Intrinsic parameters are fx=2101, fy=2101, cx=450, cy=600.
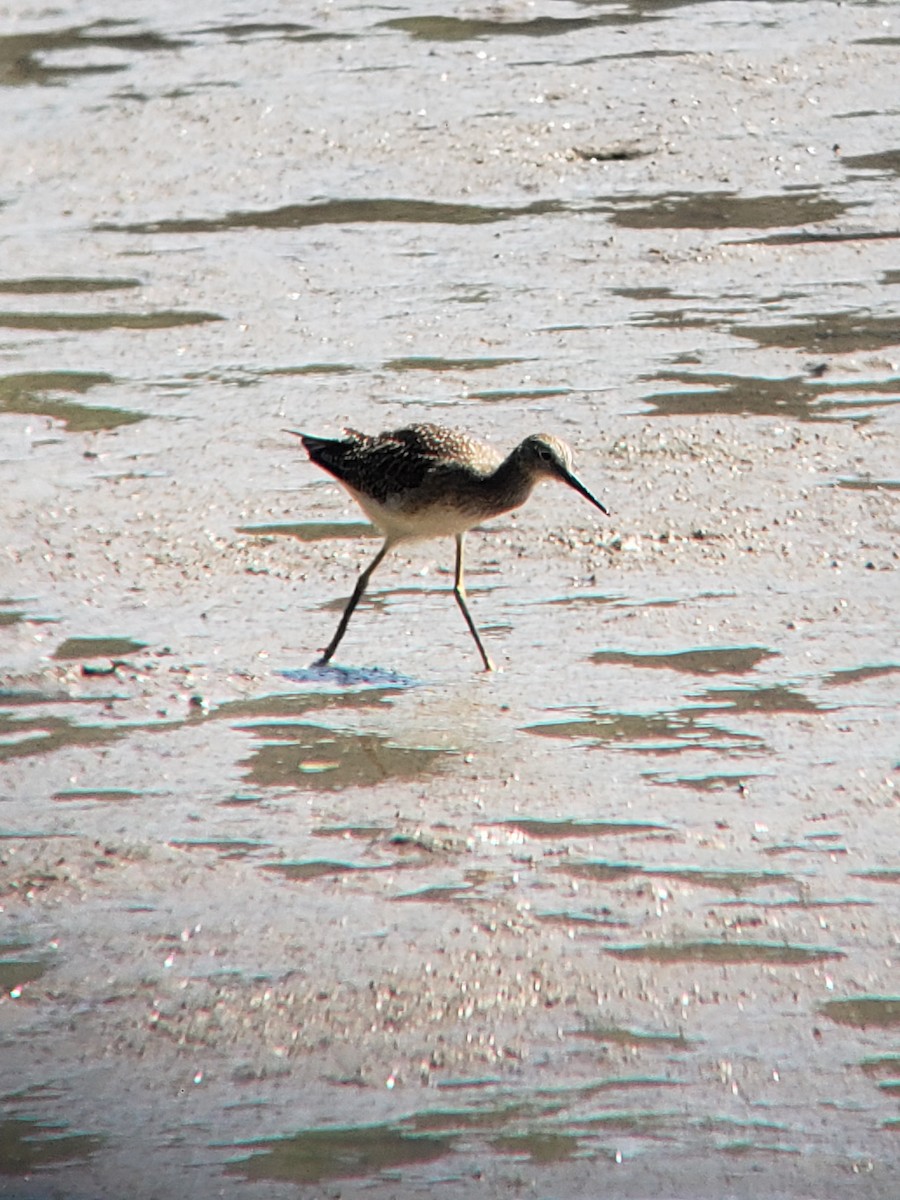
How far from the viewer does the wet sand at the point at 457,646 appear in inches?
167

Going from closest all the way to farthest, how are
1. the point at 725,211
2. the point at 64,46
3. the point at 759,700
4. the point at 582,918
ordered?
the point at 582,918 → the point at 759,700 → the point at 725,211 → the point at 64,46

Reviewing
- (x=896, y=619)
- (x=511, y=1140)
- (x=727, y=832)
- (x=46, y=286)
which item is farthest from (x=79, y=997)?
(x=46, y=286)

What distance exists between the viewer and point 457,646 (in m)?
6.69

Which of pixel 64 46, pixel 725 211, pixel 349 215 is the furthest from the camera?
pixel 64 46

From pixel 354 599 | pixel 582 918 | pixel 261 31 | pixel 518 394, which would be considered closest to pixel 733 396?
pixel 518 394

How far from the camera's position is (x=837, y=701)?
6.12 m

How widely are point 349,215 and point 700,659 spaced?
17.5 feet

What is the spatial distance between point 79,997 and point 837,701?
251cm

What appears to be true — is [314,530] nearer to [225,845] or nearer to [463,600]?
[463,600]

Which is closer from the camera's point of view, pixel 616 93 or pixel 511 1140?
pixel 511 1140

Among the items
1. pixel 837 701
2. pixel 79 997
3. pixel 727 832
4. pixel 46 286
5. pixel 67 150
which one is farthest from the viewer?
pixel 67 150

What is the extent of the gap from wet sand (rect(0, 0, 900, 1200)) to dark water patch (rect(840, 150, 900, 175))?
0.12ft

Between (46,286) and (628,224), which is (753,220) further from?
(46,286)

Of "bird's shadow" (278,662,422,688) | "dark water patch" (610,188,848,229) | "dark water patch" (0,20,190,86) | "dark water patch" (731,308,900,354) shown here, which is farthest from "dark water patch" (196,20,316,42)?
"bird's shadow" (278,662,422,688)
